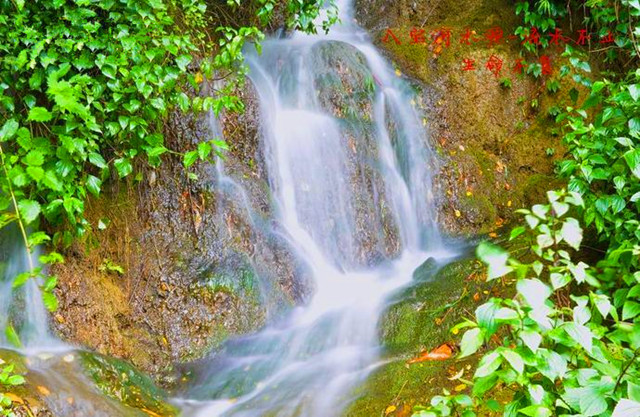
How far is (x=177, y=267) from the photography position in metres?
4.12

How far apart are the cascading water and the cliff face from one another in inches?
12.6

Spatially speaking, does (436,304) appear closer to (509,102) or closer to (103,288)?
(103,288)

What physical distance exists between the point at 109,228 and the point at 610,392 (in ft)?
11.4

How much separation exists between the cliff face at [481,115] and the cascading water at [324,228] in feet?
1.05

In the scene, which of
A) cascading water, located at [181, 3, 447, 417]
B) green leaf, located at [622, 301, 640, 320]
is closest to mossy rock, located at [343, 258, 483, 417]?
cascading water, located at [181, 3, 447, 417]

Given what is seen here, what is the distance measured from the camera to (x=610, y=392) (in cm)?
145

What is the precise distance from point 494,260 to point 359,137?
4.35 meters

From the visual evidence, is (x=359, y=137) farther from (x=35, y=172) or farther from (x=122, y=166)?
(x=35, y=172)

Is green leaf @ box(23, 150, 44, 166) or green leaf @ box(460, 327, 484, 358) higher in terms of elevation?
green leaf @ box(23, 150, 44, 166)

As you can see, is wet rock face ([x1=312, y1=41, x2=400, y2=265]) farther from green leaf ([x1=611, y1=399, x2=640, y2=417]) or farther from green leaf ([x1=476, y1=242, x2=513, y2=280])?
green leaf ([x1=611, y1=399, x2=640, y2=417])

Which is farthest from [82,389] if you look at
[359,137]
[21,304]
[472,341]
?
[359,137]

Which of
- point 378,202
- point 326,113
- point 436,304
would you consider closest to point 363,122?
point 326,113

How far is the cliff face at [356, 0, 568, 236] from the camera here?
6.09m

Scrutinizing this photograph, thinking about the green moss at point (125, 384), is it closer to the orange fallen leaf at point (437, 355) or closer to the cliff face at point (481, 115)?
the orange fallen leaf at point (437, 355)
